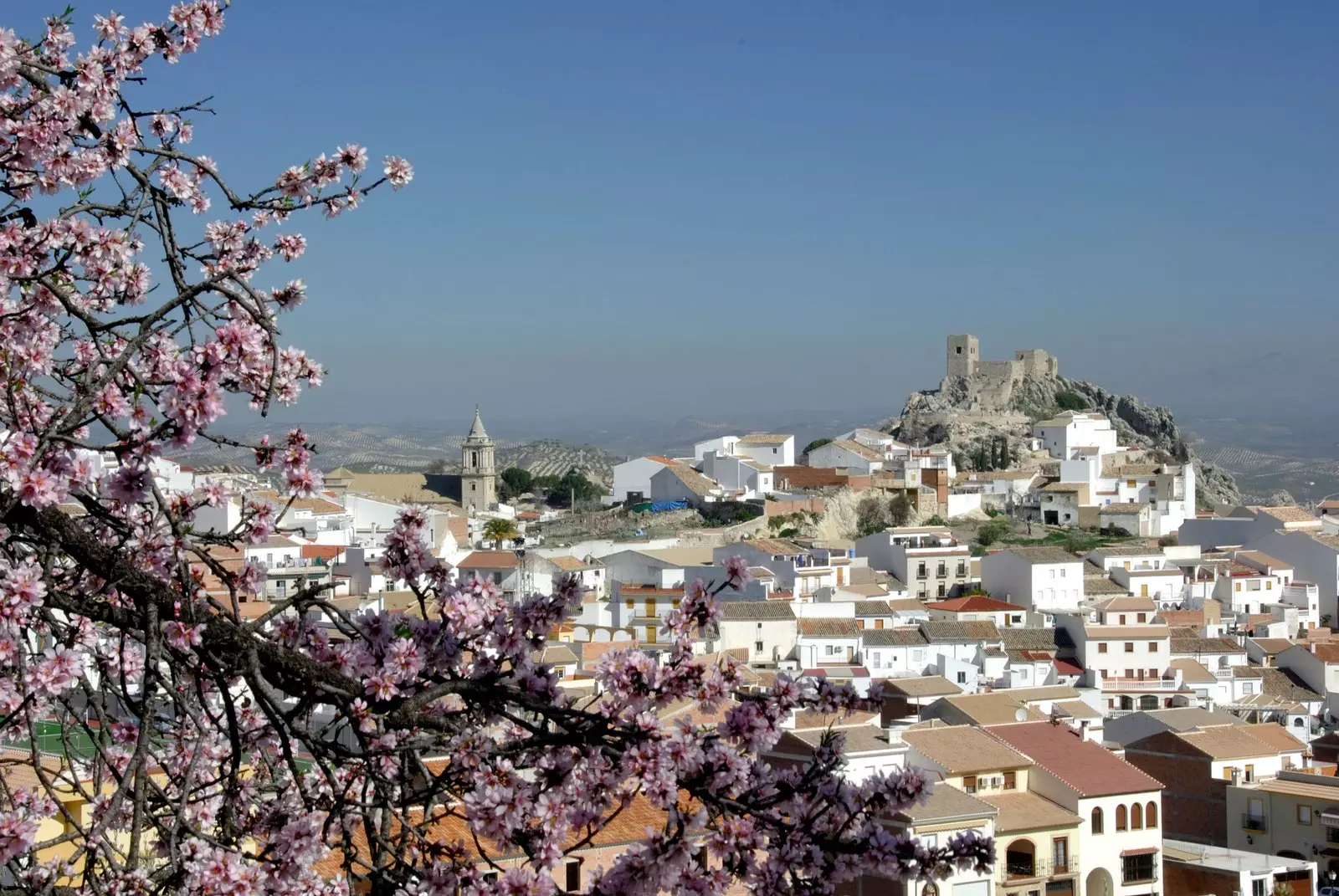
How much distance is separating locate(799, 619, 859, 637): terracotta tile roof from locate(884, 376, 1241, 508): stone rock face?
107 feet

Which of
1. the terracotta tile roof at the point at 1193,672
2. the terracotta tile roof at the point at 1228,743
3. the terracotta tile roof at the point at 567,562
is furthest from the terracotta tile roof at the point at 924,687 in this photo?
the terracotta tile roof at the point at 567,562

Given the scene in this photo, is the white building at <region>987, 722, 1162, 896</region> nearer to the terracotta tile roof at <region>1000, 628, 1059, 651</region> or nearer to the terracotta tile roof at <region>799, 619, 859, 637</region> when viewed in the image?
the terracotta tile roof at <region>799, 619, 859, 637</region>

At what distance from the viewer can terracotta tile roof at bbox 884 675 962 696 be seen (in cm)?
2603

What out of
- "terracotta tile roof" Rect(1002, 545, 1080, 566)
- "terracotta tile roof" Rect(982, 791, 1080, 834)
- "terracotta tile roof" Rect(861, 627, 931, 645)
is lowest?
"terracotta tile roof" Rect(982, 791, 1080, 834)

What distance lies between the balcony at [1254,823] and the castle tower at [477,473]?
45580 mm

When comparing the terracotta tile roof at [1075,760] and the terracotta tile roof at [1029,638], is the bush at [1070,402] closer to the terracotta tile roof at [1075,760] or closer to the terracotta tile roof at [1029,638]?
the terracotta tile roof at [1029,638]

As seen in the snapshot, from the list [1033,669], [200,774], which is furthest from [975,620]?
[200,774]

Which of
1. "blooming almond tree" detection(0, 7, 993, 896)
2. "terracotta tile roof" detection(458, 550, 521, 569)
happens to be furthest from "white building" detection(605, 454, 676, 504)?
"blooming almond tree" detection(0, 7, 993, 896)

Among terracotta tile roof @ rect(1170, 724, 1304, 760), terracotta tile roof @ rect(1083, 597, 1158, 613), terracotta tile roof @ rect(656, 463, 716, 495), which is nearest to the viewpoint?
terracotta tile roof @ rect(1170, 724, 1304, 760)

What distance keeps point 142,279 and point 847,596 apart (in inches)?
1366

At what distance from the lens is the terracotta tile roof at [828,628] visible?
1313 inches

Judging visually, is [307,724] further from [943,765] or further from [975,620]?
[975,620]

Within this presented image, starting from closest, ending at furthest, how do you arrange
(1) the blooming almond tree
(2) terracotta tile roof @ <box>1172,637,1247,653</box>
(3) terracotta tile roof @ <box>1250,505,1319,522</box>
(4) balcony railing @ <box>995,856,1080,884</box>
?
1. (1) the blooming almond tree
2. (4) balcony railing @ <box>995,856,1080,884</box>
3. (2) terracotta tile roof @ <box>1172,637,1247,653</box>
4. (3) terracotta tile roof @ <box>1250,505,1319,522</box>

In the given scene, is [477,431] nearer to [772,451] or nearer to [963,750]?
[772,451]
